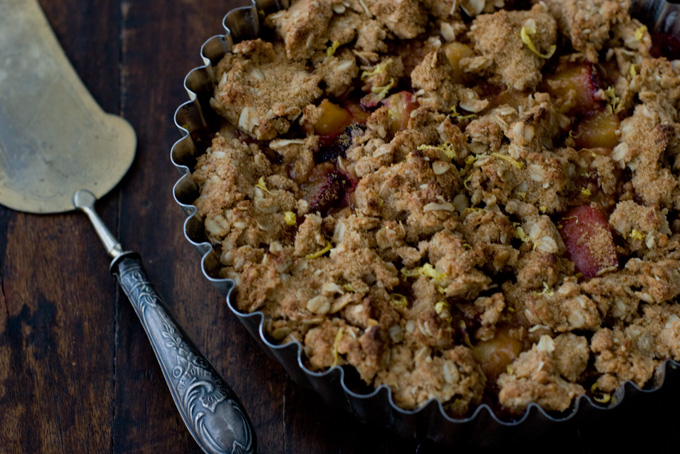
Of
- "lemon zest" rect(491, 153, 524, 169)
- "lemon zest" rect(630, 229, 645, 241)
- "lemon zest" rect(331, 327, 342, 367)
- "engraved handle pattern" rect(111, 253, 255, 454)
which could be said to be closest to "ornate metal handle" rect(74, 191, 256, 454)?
"engraved handle pattern" rect(111, 253, 255, 454)

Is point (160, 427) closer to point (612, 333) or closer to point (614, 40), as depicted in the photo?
point (612, 333)

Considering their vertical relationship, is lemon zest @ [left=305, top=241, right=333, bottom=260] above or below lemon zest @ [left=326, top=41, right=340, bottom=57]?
below

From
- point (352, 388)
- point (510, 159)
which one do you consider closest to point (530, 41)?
point (510, 159)

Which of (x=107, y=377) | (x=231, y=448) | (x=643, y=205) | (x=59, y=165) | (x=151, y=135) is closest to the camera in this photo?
(x=231, y=448)

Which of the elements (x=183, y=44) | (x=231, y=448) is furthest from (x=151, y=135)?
(x=231, y=448)

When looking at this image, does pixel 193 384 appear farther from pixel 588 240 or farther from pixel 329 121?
pixel 588 240

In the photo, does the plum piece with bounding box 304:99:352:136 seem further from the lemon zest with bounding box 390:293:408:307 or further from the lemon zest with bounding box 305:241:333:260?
the lemon zest with bounding box 390:293:408:307

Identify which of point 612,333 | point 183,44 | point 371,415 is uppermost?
point 183,44
